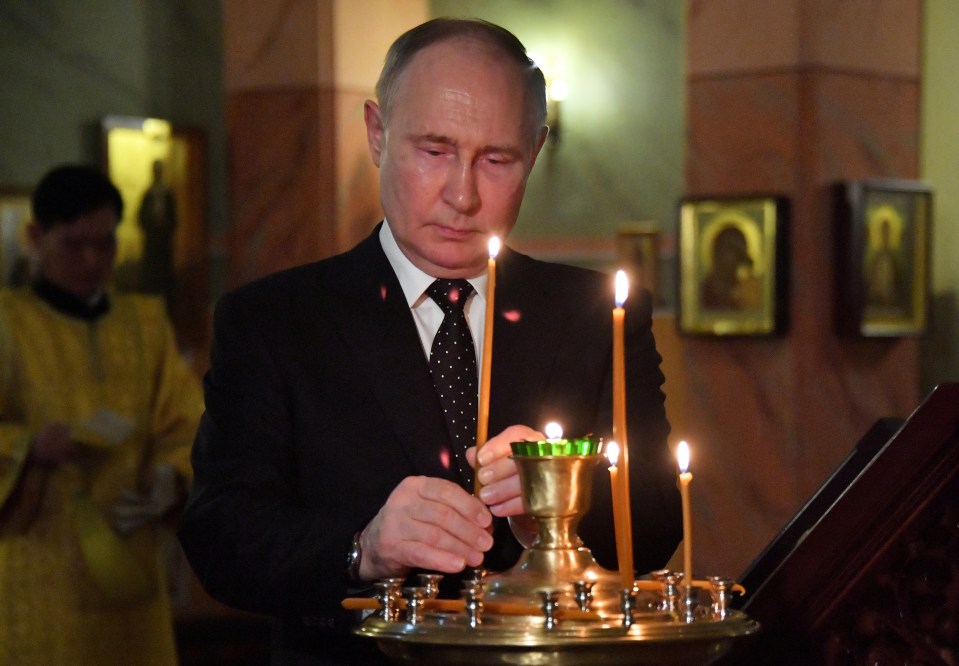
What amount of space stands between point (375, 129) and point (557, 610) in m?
1.25

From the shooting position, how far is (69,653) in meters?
5.40

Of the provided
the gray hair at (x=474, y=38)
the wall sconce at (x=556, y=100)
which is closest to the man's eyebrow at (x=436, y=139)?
the gray hair at (x=474, y=38)

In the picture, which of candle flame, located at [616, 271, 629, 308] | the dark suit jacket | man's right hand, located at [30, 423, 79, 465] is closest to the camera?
candle flame, located at [616, 271, 629, 308]

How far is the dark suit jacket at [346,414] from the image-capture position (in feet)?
6.88

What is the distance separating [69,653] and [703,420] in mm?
3231

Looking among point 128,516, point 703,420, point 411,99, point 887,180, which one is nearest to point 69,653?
point 128,516

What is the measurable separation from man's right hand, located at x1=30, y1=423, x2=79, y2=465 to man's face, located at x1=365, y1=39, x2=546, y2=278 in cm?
343

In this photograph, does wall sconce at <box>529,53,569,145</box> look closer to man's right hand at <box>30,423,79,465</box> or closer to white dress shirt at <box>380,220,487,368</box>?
man's right hand at <box>30,423,79,465</box>

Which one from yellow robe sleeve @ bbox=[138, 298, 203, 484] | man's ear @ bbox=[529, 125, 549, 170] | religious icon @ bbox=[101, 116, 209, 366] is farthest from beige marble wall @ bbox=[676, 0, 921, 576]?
man's ear @ bbox=[529, 125, 549, 170]

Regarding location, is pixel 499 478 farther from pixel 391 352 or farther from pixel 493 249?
pixel 391 352

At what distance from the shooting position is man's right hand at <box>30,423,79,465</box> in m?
5.38

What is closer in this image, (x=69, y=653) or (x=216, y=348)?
(x=216, y=348)

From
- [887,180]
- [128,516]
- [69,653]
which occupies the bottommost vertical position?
[69,653]

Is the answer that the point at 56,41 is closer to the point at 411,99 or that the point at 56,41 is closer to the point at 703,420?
the point at 703,420
